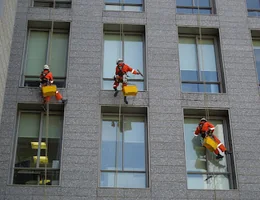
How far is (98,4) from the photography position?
58.9ft

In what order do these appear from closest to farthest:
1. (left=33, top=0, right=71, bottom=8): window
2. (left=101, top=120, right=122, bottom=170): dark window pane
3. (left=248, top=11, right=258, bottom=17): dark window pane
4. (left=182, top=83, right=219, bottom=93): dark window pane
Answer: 1. (left=101, top=120, right=122, bottom=170): dark window pane
2. (left=182, top=83, right=219, bottom=93): dark window pane
3. (left=33, top=0, right=71, bottom=8): window
4. (left=248, top=11, right=258, bottom=17): dark window pane

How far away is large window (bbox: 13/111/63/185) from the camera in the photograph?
15078mm

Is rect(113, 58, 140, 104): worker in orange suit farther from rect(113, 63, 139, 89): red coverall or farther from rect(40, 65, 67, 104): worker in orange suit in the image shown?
rect(40, 65, 67, 104): worker in orange suit

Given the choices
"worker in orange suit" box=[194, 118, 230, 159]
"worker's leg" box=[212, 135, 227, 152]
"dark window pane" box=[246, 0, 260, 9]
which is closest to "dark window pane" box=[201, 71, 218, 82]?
"worker in orange suit" box=[194, 118, 230, 159]

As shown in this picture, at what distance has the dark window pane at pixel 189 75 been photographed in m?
17.3

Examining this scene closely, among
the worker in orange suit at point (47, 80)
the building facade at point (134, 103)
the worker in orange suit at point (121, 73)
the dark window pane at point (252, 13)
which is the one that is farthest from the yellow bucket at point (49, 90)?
the dark window pane at point (252, 13)

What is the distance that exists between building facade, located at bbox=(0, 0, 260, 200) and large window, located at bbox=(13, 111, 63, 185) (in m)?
0.03

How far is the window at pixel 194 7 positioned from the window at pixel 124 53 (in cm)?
208

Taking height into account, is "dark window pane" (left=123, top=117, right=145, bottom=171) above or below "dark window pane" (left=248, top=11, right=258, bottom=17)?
below

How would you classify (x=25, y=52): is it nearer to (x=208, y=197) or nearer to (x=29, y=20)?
(x=29, y=20)

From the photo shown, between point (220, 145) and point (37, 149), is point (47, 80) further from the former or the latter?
point (220, 145)

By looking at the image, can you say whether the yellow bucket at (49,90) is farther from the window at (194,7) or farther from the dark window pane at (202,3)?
the dark window pane at (202,3)

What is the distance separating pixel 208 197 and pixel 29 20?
9197mm

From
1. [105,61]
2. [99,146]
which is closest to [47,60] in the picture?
[105,61]
